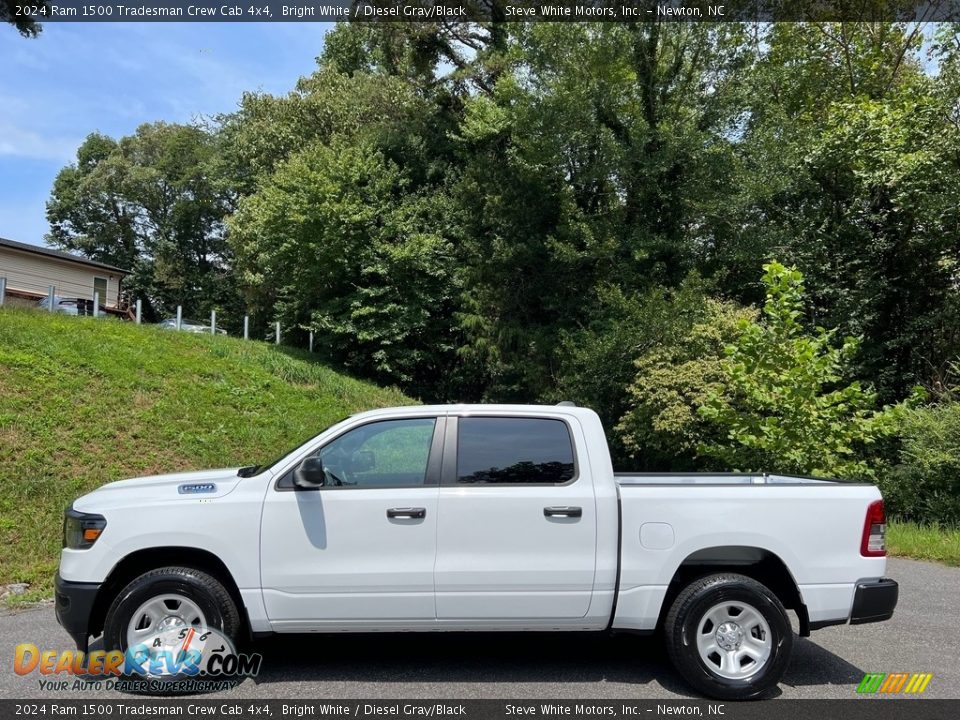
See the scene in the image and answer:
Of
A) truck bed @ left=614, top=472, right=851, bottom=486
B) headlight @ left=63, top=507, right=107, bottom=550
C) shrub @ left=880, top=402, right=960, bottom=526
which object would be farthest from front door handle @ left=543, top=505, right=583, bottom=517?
shrub @ left=880, top=402, right=960, bottom=526

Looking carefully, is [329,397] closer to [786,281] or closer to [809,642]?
[786,281]

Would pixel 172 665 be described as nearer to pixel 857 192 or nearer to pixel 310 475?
pixel 310 475

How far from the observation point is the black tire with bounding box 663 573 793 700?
4.88 meters

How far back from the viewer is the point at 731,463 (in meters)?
12.6

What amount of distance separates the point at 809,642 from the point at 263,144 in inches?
1327

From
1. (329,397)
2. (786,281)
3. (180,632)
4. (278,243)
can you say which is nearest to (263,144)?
(278,243)

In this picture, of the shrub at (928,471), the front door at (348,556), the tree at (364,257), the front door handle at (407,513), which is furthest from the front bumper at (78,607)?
the tree at (364,257)

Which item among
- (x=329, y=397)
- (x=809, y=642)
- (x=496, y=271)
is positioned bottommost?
(x=809, y=642)

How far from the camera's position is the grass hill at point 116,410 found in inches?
408

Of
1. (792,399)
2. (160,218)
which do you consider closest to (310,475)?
(792,399)

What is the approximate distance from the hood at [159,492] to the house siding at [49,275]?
95.4 feet

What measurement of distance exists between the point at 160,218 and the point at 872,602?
5670 centimetres

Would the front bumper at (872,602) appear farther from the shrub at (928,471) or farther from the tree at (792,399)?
the shrub at (928,471)

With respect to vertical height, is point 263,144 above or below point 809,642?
above
